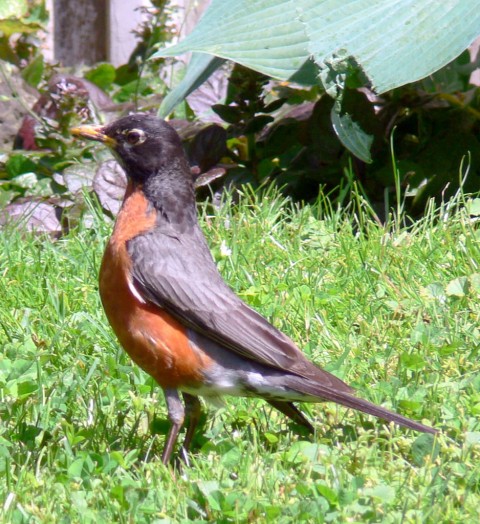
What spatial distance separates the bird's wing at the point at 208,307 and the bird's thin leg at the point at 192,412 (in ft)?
1.08

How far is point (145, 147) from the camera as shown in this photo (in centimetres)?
374

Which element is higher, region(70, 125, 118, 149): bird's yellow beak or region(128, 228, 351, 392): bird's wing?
region(70, 125, 118, 149): bird's yellow beak

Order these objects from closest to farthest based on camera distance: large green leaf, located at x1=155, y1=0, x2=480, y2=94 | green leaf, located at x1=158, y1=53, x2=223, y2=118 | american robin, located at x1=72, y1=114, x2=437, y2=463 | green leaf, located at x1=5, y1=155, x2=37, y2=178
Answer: american robin, located at x1=72, y1=114, x2=437, y2=463, large green leaf, located at x1=155, y1=0, x2=480, y2=94, green leaf, located at x1=158, y1=53, x2=223, y2=118, green leaf, located at x1=5, y1=155, x2=37, y2=178

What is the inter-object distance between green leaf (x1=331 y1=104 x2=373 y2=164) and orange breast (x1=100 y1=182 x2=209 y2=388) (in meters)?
1.74

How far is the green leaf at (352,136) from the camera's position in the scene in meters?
4.93

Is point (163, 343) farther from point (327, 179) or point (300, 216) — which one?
point (327, 179)

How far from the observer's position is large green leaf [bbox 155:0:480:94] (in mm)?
4562

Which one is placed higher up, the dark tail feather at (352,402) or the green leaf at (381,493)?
the dark tail feather at (352,402)

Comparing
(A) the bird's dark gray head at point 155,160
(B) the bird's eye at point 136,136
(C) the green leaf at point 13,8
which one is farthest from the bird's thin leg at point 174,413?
(C) the green leaf at point 13,8

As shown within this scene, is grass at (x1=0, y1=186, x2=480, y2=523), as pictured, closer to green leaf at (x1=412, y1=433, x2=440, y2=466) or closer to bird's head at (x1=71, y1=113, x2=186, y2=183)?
green leaf at (x1=412, y1=433, x2=440, y2=466)

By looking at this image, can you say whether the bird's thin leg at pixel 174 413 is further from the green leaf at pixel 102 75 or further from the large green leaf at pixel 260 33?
the green leaf at pixel 102 75

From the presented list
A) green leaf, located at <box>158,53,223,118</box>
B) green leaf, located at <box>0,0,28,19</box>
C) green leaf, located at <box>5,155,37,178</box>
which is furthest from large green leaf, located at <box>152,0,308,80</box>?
green leaf, located at <box>0,0,28,19</box>

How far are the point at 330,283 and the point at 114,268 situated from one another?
4.37ft

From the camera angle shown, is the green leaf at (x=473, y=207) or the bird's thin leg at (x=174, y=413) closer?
the bird's thin leg at (x=174, y=413)
